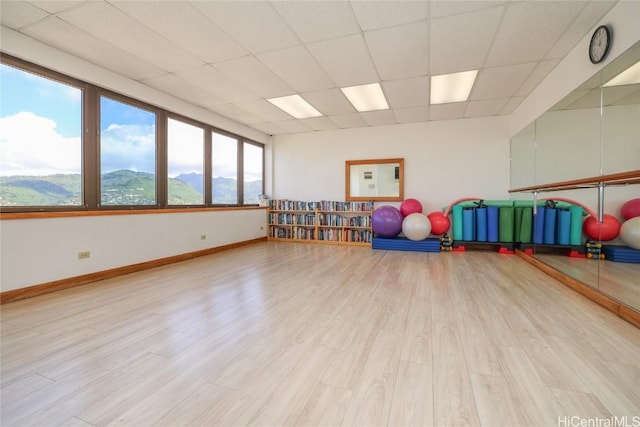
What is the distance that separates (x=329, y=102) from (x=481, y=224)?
3518 mm

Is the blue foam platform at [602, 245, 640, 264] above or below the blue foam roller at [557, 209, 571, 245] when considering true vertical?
below

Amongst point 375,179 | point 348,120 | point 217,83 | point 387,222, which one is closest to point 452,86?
point 348,120

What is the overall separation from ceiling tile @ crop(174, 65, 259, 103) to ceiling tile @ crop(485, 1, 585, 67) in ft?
10.8

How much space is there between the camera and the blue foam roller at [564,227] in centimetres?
425

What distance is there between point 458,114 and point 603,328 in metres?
4.39

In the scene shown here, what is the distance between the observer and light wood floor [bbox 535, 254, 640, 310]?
7.86ft

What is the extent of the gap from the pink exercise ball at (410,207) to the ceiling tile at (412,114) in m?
1.67

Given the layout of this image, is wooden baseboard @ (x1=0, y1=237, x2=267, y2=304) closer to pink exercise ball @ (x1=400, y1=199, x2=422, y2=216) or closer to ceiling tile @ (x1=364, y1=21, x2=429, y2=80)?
pink exercise ball @ (x1=400, y1=199, x2=422, y2=216)

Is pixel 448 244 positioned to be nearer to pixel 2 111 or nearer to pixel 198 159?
pixel 198 159

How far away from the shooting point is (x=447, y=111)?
5156mm

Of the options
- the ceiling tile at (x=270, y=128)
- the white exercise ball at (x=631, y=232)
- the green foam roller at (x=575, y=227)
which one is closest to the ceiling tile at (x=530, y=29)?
the white exercise ball at (x=631, y=232)

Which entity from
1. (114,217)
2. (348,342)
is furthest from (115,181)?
(348,342)

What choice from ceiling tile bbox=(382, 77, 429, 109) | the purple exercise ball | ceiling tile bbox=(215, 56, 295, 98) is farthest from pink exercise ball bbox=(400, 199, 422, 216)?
ceiling tile bbox=(215, 56, 295, 98)

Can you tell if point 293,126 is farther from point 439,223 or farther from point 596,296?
point 596,296
